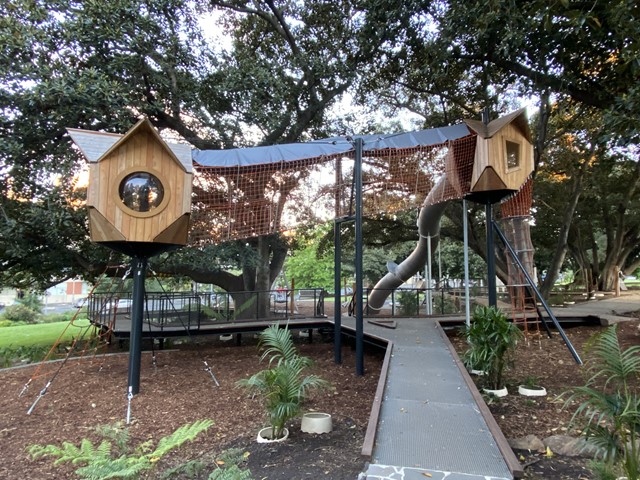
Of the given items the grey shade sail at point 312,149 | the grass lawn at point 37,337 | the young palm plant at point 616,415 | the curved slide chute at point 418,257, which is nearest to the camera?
the young palm plant at point 616,415

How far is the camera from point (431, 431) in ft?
14.0

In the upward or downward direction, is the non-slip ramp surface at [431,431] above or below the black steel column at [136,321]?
below

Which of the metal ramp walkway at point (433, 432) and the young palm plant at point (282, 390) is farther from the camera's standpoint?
the young palm plant at point (282, 390)

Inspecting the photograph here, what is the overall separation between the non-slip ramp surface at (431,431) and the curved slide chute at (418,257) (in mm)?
7812

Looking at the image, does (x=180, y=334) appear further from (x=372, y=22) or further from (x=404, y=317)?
(x=372, y=22)

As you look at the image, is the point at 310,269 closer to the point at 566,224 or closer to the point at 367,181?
the point at 566,224

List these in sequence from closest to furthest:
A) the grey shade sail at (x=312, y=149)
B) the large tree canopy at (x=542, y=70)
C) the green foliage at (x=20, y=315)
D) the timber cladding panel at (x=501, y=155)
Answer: the large tree canopy at (x=542, y=70), the timber cladding panel at (x=501, y=155), the grey shade sail at (x=312, y=149), the green foliage at (x=20, y=315)

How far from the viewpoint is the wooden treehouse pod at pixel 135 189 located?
6031mm

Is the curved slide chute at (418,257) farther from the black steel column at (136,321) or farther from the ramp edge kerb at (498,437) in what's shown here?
the black steel column at (136,321)

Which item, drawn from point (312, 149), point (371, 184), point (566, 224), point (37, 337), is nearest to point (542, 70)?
point (371, 184)

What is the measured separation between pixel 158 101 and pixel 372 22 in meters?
5.89

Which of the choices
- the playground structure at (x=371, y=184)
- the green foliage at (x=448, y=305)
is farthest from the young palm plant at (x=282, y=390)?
the green foliage at (x=448, y=305)

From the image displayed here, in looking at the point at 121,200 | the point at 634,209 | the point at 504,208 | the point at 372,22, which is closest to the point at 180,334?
the point at 121,200

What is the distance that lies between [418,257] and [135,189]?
1302cm
